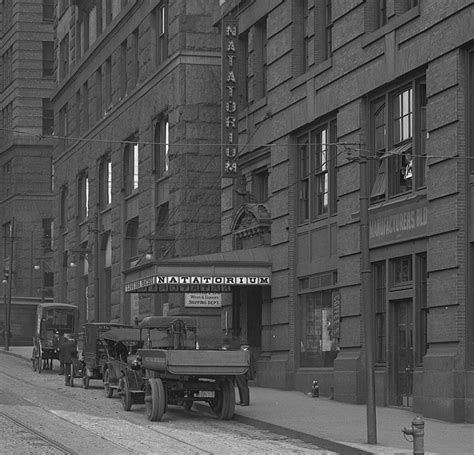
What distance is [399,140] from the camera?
27.5 meters

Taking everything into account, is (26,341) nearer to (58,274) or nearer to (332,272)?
(58,274)

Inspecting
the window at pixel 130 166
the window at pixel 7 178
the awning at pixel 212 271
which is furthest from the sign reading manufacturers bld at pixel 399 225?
the window at pixel 7 178

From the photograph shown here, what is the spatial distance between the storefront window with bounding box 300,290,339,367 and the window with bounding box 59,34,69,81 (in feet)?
111

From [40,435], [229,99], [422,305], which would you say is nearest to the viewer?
[40,435]

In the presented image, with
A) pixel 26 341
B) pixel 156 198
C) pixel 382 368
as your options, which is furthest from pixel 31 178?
pixel 382 368

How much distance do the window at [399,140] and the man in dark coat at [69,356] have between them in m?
12.2

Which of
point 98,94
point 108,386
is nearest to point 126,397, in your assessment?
point 108,386

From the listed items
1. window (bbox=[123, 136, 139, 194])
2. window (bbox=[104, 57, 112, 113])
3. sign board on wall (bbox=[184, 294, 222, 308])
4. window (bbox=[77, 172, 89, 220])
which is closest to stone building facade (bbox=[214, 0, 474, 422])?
sign board on wall (bbox=[184, 294, 222, 308])

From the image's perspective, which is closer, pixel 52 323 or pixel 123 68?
pixel 52 323

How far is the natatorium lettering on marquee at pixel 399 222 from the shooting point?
85.2 ft

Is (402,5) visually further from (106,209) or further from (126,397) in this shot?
(106,209)

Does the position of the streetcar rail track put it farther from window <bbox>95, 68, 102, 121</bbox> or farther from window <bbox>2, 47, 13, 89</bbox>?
window <bbox>2, 47, 13, 89</bbox>

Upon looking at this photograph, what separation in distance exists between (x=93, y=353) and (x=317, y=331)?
22.7 feet

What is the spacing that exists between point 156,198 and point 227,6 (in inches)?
378
